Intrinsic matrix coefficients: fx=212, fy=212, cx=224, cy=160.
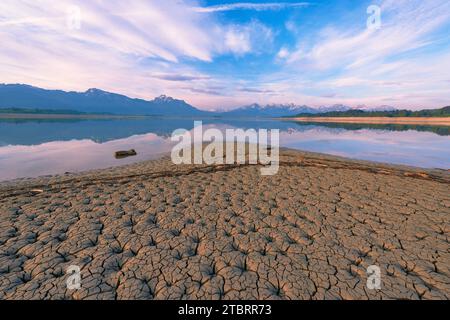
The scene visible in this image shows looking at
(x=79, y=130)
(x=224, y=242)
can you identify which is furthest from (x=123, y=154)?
(x=79, y=130)

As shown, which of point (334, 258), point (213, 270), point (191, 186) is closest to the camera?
point (213, 270)

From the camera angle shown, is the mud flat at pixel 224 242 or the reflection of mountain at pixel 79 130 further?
the reflection of mountain at pixel 79 130

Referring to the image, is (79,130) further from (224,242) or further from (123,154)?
(224,242)

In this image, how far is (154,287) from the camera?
3.44m

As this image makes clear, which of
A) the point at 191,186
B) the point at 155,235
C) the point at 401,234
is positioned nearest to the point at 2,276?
the point at 155,235

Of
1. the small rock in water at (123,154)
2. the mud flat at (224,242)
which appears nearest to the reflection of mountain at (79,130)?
the small rock in water at (123,154)

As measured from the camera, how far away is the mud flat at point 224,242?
11.4ft

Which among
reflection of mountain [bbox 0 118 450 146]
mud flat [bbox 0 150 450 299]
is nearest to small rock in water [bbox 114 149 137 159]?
mud flat [bbox 0 150 450 299]

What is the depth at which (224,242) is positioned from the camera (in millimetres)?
4699

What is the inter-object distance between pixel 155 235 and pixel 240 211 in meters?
2.51

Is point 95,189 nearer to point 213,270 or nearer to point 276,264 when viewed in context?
point 213,270

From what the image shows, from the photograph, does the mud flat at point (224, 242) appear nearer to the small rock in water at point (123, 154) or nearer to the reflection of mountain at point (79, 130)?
the small rock in water at point (123, 154)

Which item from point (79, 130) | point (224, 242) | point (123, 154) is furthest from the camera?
point (79, 130)
